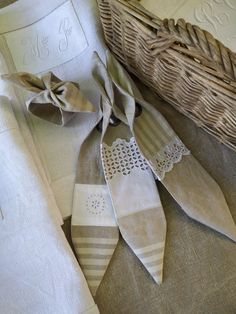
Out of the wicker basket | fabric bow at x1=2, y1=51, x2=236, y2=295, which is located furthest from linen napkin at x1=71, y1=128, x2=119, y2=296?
the wicker basket

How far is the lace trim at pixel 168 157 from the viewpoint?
526 millimetres

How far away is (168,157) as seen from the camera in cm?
54

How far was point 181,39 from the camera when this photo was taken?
0.42m

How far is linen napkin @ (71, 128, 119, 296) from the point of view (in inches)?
19.8

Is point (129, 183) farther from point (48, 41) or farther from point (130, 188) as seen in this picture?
point (48, 41)

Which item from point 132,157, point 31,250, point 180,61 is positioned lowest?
point 31,250

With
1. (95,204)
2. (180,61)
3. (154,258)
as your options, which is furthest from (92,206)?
(180,61)

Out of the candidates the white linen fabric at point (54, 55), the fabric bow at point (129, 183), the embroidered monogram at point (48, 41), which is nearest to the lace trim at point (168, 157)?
the fabric bow at point (129, 183)

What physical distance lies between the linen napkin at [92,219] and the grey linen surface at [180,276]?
15mm

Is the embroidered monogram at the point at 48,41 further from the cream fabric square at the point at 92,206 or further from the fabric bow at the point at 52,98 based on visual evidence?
the cream fabric square at the point at 92,206

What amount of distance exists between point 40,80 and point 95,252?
26 centimetres

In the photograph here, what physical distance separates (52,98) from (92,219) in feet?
0.59

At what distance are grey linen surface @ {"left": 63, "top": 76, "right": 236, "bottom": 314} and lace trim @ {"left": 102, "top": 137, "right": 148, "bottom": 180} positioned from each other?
7 cm

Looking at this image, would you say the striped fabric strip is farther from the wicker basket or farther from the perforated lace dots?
the wicker basket
